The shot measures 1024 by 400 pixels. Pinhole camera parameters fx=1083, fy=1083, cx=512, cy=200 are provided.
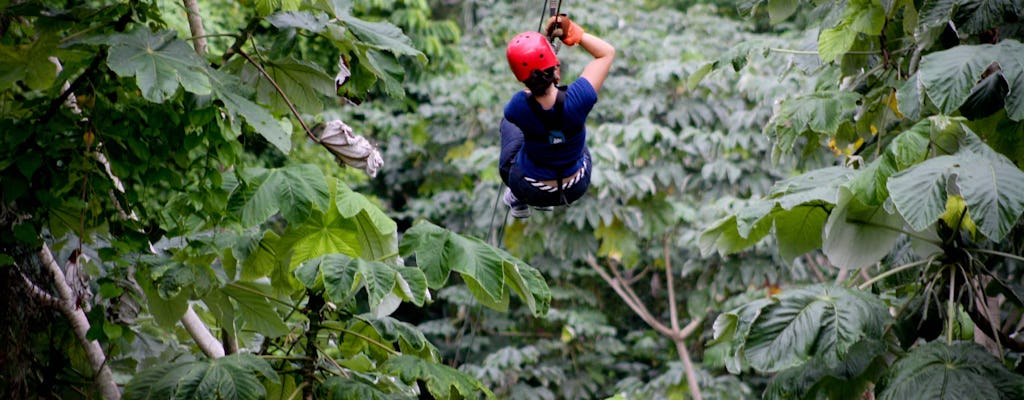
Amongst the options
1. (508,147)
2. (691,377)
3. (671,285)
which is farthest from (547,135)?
(671,285)

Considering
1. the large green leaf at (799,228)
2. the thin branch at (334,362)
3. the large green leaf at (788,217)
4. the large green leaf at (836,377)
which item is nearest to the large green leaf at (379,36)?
the thin branch at (334,362)

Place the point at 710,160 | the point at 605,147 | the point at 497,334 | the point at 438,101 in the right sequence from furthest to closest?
the point at 497,334 < the point at 438,101 < the point at 710,160 < the point at 605,147

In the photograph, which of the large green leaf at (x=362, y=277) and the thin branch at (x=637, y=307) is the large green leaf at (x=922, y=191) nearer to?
the large green leaf at (x=362, y=277)

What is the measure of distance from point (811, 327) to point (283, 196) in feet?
4.69

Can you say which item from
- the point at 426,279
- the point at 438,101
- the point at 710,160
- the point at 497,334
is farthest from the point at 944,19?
the point at 497,334

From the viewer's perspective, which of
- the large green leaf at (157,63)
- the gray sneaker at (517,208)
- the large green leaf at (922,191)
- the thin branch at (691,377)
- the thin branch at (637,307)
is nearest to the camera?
the large green leaf at (157,63)

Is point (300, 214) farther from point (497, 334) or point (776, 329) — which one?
point (497, 334)

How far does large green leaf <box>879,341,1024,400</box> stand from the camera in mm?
2744

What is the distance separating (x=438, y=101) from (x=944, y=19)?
223 inches

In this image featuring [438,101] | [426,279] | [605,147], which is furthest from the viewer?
[438,101]

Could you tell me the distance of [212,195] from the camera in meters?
2.84

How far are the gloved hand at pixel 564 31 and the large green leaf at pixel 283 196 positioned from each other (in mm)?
807

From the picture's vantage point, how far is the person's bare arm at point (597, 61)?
3.14m

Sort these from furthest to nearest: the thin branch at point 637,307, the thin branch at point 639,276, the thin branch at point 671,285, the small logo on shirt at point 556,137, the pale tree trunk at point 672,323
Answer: the thin branch at point 639,276 < the thin branch at point 671,285 < the thin branch at point 637,307 < the pale tree trunk at point 672,323 < the small logo on shirt at point 556,137
